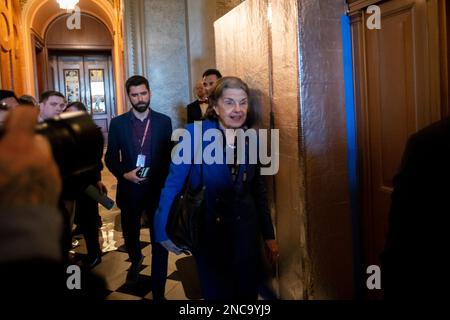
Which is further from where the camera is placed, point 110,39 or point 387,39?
point 110,39

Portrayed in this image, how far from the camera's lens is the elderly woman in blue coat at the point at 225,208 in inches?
76.0

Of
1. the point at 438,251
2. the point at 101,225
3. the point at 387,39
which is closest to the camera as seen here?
the point at 438,251

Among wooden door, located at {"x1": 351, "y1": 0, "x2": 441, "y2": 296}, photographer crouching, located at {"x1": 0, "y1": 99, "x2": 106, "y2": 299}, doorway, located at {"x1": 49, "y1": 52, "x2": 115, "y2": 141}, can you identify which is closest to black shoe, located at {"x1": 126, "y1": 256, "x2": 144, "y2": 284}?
wooden door, located at {"x1": 351, "y1": 0, "x2": 441, "y2": 296}

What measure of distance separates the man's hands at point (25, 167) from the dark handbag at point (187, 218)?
4.52 feet

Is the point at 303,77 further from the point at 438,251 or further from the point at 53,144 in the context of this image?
the point at 53,144

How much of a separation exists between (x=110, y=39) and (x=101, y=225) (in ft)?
28.0

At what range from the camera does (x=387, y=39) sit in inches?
76.9

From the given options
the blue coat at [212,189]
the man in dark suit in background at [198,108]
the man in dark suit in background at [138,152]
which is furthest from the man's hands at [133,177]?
the man in dark suit in background at [198,108]

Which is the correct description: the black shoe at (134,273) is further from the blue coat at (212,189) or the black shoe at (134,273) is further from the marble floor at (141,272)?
the blue coat at (212,189)

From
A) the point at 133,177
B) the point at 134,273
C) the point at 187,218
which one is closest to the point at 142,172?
the point at 133,177

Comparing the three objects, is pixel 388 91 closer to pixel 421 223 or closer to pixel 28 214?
pixel 421 223

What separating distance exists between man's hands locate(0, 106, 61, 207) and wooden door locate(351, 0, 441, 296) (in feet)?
5.45

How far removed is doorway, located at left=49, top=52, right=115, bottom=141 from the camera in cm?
1223

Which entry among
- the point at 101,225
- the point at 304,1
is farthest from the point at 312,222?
the point at 101,225
